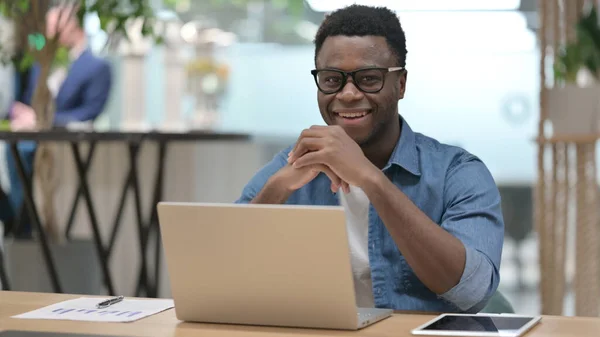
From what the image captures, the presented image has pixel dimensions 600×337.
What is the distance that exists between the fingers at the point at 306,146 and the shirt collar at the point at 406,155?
27cm

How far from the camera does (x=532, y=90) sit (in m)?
4.30

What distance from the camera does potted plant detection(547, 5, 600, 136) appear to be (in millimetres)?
3175

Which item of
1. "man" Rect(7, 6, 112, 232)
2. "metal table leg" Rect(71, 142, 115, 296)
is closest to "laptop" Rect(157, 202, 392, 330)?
"metal table leg" Rect(71, 142, 115, 296)

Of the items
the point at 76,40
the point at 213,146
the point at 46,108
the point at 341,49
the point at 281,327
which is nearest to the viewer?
the point at 281,327

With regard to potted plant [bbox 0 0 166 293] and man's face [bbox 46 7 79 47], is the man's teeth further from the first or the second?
man's face [bbox 46 7 79 47]

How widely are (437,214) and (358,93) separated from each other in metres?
0.28

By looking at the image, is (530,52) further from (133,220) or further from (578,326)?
(578,326)

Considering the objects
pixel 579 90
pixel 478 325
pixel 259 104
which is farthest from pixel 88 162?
pixel 478 325

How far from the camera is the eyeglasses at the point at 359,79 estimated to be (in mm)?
1875

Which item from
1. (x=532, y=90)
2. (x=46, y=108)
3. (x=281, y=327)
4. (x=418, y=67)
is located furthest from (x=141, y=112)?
(x=281, y=327)

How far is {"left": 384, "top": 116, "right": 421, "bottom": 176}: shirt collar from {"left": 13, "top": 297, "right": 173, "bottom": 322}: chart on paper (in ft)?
1.77

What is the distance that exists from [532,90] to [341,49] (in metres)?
2.58

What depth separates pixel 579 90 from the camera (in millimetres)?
3275

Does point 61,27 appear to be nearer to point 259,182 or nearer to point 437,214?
point 259,182
